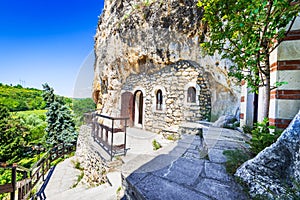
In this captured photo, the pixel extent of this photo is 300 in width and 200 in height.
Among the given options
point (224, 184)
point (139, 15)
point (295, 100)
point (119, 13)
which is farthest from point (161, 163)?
point (119, 13)

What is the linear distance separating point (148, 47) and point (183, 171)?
1.47 meters

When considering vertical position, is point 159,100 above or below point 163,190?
→ above

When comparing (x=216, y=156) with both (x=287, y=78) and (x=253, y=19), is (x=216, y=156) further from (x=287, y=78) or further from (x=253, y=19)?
(x=253, y=19)

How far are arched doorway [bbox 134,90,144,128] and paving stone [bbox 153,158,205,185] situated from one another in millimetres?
557

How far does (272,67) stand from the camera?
147 centimetres

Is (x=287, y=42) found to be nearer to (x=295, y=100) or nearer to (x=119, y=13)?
(x=295, y=100)

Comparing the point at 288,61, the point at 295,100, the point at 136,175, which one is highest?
the point at 288,61

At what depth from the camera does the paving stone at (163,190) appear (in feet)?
3.14

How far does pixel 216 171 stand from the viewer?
1267mm

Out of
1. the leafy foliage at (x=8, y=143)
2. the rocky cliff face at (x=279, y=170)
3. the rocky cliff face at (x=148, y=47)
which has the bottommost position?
the leafy foliage at (x=8, y=143)

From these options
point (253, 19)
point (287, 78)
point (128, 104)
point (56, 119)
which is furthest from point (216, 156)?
point (56, 119)

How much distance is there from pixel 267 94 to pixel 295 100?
0.76 ft

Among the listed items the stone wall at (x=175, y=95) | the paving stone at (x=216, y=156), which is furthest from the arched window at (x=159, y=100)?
the paving stone at (x=216, y=156)

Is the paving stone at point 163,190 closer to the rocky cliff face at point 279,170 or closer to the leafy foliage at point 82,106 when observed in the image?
the rocky cliff face at point 279,170
